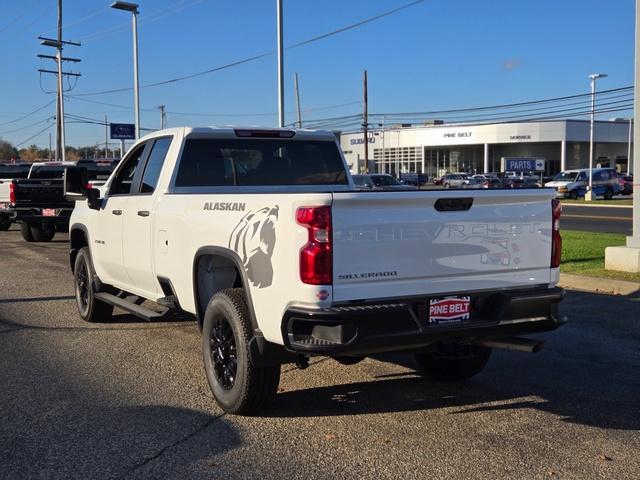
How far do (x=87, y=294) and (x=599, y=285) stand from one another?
22.8 ft

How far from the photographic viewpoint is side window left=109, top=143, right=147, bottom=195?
6902 millimetres

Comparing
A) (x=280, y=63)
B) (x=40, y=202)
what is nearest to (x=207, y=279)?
(x=40, y=202)

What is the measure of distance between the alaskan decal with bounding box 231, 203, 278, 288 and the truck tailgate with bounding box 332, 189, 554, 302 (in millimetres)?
470

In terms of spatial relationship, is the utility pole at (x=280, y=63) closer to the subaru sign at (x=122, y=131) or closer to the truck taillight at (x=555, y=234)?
the subaru sign at (x=122, y=131)

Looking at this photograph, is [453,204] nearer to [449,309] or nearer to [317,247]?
[449,309]

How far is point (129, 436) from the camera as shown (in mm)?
4508

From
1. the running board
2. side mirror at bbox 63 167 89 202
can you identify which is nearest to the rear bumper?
the running board

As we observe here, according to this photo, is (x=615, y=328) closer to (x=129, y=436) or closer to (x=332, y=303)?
(x=332, y=303)

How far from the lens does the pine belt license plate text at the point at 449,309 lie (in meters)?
4.37

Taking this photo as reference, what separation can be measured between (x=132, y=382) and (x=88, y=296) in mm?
2595

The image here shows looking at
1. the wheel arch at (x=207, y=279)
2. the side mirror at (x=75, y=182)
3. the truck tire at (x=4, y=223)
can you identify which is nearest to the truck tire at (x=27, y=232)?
the truck tire at (x=4, y=223)

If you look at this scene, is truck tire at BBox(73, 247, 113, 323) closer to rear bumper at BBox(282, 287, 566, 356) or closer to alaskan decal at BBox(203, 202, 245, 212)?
alaskan decal at BBox(203, 202, 245, 212)

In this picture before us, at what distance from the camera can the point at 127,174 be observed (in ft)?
23.6

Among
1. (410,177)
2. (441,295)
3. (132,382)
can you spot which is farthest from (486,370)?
(410,177)
